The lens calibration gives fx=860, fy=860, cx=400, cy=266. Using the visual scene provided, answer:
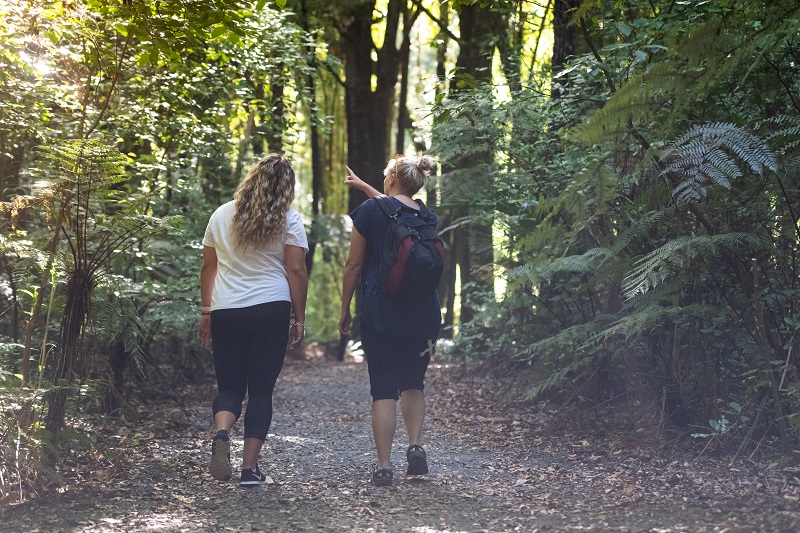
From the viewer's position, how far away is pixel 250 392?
229 inches

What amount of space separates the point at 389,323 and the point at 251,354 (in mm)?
944


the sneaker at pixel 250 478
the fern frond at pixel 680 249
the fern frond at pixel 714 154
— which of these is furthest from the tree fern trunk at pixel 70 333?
the fern frond at pixel 714 154

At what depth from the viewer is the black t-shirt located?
5.74 meters

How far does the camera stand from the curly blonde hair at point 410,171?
5941 millimetres

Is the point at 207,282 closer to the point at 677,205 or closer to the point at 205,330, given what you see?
the point at 205,330

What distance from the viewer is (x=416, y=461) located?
19.8 feet

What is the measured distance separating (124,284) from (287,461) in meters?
1.89

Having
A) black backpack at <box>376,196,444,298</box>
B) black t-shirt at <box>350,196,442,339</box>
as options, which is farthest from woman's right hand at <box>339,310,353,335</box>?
black backpack at <box>376,196,444,298</box>

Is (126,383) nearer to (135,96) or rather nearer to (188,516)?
(135,96)

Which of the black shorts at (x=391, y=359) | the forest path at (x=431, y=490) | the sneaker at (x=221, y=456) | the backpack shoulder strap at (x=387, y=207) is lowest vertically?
the forest path at (x=431, y=490)

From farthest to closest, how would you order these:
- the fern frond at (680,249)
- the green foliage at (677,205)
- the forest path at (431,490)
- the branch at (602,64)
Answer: the branch at (602,64) → the fern frond at (680,249) → the green foliage at (677,205) → the forest path at (431,490)

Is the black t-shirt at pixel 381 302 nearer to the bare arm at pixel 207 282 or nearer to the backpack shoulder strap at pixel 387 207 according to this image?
the backpack shoulder strap at pixel 387 207

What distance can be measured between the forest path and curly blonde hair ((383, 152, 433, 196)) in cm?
205

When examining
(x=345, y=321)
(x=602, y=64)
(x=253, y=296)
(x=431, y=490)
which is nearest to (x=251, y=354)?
(x=253, y=296)
